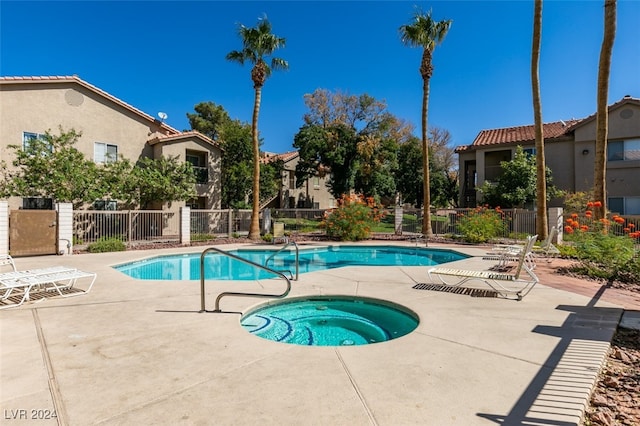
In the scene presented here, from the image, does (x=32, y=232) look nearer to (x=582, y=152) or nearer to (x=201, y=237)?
(x=201, y=237)

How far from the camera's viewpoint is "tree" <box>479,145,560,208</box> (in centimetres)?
2250

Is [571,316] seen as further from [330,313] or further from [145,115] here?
[145,115]

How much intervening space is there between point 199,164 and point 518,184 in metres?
21.9

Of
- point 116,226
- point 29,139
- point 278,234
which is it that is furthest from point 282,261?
point 29,139

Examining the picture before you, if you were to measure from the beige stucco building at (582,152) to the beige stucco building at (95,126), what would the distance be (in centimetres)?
2026

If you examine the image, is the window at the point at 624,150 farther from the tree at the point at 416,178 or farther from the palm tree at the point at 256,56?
the palm tree at the point at 256,56

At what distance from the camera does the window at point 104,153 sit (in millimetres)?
19328

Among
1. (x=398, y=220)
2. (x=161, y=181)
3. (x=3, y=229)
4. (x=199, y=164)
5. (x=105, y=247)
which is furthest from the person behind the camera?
(x=199, y=164)

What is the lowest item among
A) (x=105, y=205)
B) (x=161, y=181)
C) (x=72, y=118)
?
(x=105, y=205)

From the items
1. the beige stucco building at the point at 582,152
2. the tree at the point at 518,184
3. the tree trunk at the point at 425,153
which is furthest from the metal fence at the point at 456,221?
the beige stucco building at the point at 582,152

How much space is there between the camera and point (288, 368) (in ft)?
11.2

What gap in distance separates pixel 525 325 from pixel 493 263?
252 inches

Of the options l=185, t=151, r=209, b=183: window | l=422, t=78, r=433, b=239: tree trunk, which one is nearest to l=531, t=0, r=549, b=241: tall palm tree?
l=422, t=78, r=433, b=239: tree trunk

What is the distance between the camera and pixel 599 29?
11945 mm
